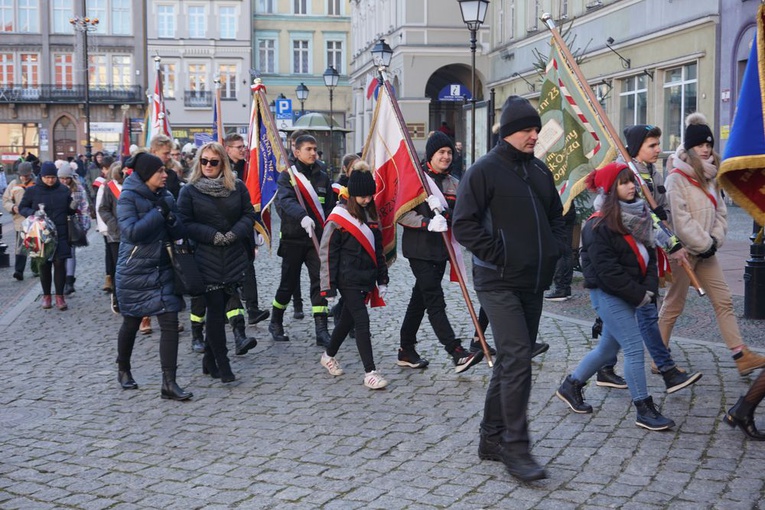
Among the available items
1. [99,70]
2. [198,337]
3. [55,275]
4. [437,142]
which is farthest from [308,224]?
[99,70]

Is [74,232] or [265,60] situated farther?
[265,60]

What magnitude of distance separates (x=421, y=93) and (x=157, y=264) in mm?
33600

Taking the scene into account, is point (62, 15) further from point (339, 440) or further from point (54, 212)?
point (339, 440)

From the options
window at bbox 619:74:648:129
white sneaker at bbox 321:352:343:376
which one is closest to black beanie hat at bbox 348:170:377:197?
white sneaker at bbox 321:352:343:376

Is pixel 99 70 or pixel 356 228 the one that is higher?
pixel 99 70

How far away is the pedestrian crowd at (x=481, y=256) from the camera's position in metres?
5.21

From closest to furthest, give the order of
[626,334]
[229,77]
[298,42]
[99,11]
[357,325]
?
[626,334]
[357,325]
[99,11]
[229,77]
[298,42]

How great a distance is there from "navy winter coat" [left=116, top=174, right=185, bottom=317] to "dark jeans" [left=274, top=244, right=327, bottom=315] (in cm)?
194

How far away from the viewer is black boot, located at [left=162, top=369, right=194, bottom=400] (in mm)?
6961

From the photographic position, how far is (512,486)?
4945 mm

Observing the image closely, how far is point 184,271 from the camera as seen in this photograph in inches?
285

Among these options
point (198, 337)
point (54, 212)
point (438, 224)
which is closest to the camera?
point (438, 224)

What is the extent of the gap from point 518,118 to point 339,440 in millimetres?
2217

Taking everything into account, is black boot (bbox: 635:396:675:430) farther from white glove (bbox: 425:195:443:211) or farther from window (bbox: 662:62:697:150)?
window (bbox: 662:62:697:150)
